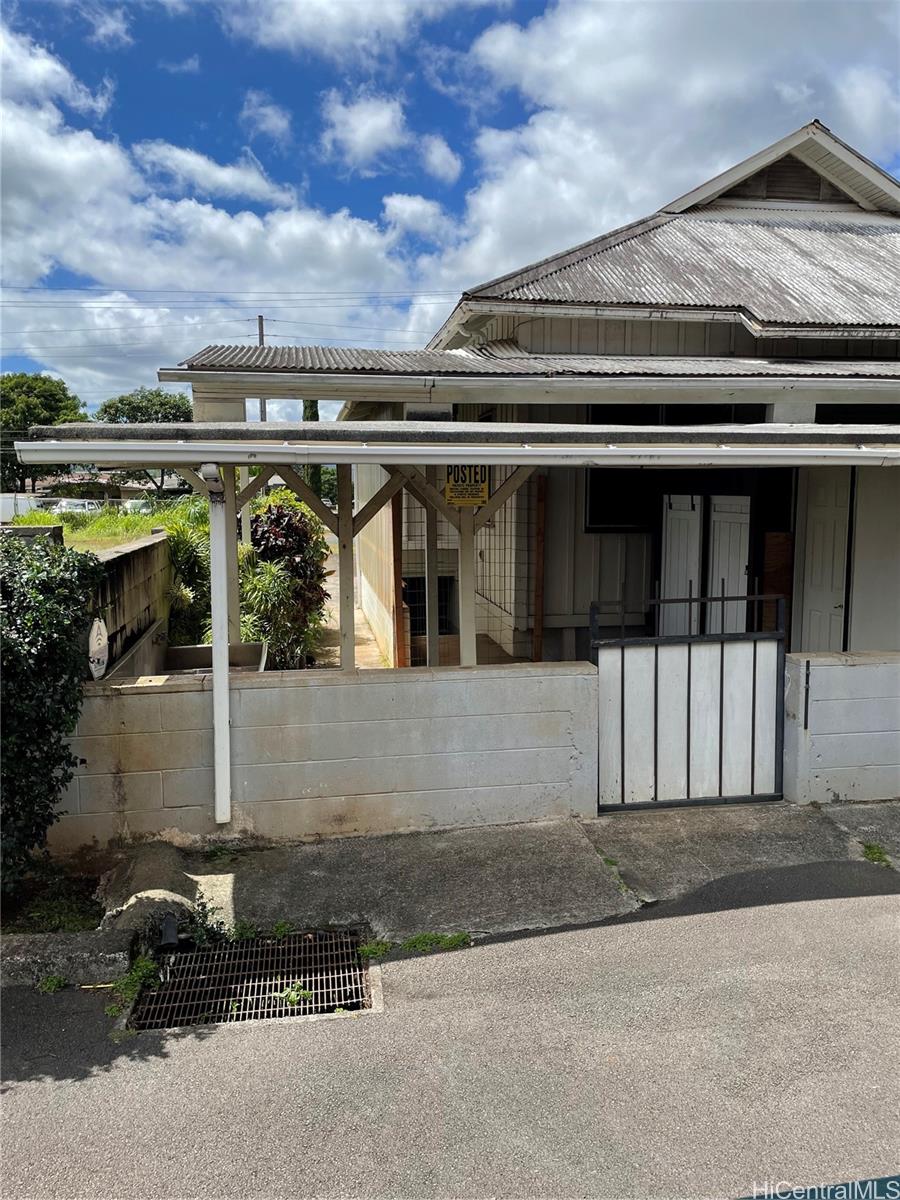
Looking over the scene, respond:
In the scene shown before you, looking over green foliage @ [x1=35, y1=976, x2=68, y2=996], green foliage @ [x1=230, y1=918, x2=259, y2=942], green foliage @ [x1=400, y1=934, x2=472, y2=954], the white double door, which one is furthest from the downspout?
the white double door

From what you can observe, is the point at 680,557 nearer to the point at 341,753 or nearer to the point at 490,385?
the point at 490,385

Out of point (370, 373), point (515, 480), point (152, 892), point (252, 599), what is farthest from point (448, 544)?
point (152, 892)

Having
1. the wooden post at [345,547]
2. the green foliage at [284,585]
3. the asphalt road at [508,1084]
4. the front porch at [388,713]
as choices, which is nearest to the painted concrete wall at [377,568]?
the green foliage at [284,585]

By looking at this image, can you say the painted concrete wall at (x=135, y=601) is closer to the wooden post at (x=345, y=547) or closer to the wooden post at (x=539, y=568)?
the wooden post at (x=345, y=547)

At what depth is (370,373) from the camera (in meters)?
6.58

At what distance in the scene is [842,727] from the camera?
584 cm

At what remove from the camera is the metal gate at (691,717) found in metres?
5.73

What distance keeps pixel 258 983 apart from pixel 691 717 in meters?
3.21

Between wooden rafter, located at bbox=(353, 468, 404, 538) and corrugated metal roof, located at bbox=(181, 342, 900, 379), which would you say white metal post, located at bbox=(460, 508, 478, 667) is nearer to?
wooden rafter, located at bbox=(353, 468, 404, 538)

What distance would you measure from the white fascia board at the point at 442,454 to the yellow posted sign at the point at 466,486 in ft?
2.98

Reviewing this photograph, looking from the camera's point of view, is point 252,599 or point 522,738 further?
point 252,599

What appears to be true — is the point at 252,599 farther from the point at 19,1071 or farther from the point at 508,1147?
the point at 508,1147

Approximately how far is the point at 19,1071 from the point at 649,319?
7558 mm

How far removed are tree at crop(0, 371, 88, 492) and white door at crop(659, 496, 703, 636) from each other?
184ft
